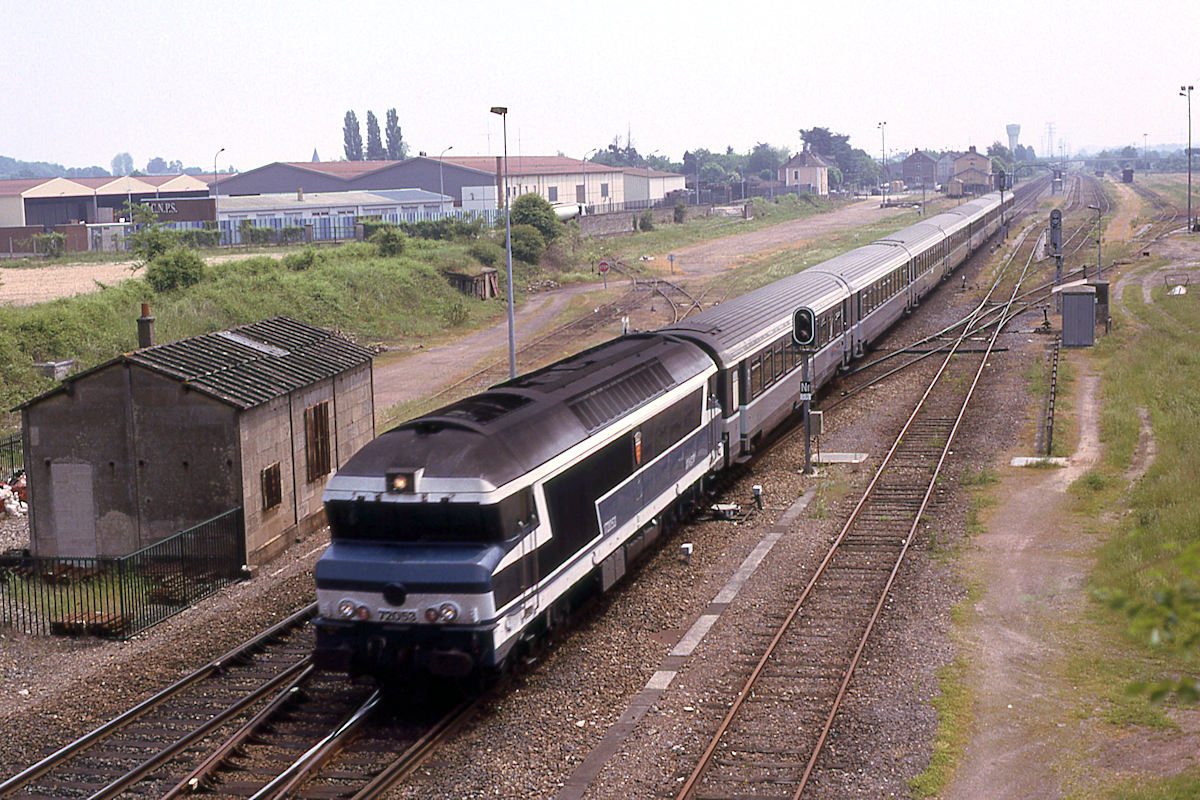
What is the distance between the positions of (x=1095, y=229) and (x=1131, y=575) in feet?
274

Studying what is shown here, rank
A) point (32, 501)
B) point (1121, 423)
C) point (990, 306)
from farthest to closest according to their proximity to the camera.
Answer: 1. point (990, 306)
2. point (1121, 423)
3. point (32, 501)

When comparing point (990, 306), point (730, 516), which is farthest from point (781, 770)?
point (990, 306)

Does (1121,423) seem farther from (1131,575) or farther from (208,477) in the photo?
(208,477)

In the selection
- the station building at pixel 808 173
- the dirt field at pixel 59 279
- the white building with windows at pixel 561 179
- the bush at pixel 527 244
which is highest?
the station building at pixel 808 173

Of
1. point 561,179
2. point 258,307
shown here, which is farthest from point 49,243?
point 561,179

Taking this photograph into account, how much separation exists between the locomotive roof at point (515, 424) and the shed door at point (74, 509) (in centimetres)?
948

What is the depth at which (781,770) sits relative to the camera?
42.7 feet

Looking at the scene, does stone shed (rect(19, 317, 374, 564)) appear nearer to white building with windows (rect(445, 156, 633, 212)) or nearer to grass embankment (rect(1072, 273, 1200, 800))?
grass embankment (rect(1072, 273, 1200, 800))

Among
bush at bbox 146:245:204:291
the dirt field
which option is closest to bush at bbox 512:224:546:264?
the dirt field

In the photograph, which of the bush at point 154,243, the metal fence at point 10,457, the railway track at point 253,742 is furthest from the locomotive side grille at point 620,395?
the bush at point 154,243

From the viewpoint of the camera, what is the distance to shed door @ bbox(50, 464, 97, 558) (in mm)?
22484

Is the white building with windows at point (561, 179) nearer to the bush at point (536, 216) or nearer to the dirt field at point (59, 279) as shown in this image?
the bush at point (536, 216)

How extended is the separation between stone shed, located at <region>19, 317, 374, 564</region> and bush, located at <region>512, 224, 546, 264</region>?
165ft

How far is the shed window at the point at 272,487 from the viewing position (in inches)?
895
